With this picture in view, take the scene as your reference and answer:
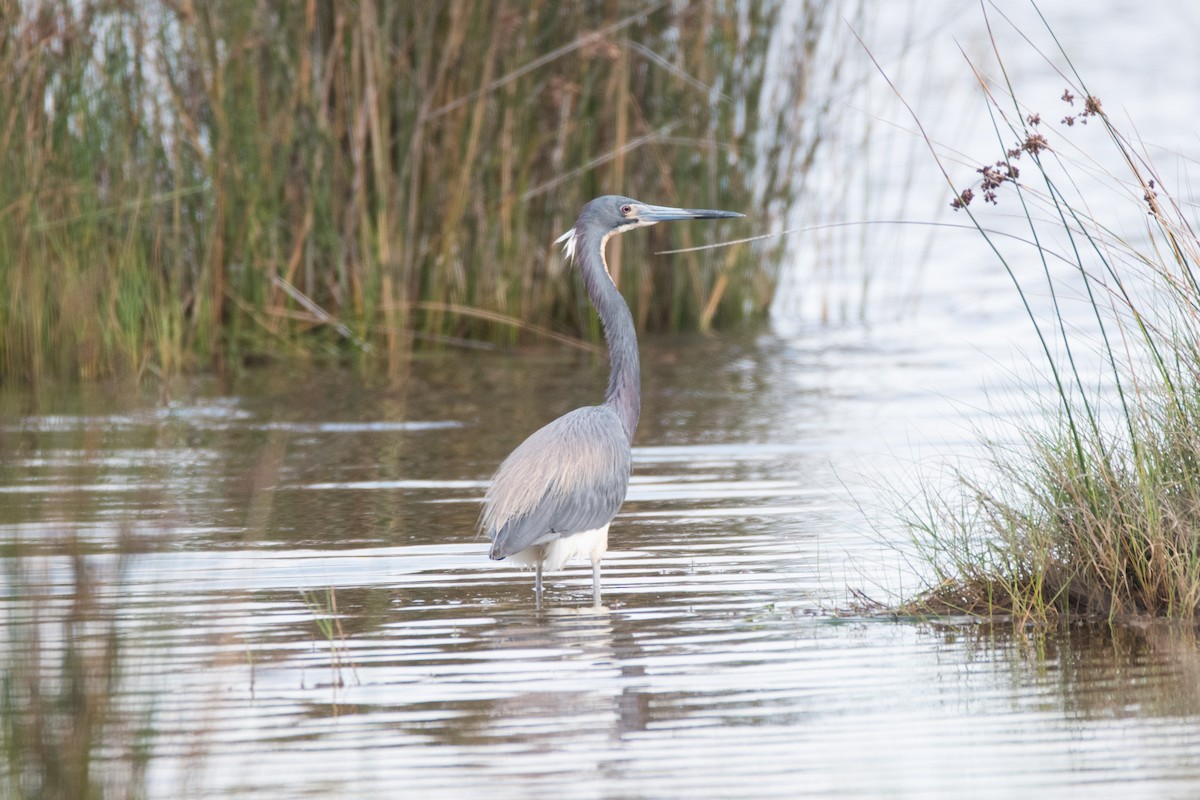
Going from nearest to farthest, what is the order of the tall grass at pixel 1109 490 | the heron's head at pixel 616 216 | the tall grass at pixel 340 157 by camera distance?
the tall grass at pixel 1109 490 → the heron's head at pixel 616 216 → the tall grass at pixel 340 157

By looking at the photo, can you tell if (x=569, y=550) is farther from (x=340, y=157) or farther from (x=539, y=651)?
(x=340, y=157)

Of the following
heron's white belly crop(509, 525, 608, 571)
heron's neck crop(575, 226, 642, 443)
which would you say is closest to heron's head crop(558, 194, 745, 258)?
heron's neck crop(575, 226, 642, 443)

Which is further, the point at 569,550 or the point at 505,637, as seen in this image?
the point at 569,550

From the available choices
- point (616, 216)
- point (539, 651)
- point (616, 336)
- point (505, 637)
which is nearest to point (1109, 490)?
point (539, 651)

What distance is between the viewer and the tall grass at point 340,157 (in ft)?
33.9

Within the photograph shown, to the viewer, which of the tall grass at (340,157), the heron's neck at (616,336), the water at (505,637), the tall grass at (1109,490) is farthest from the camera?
the tall grass at (340,157)

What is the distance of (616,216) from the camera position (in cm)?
717

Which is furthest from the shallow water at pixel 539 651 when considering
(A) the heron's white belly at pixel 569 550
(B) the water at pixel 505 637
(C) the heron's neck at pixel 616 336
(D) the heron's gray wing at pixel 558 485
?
(C) the heron's neck at pixel 616 336

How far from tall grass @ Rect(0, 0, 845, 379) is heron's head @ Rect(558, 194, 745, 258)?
130 inches

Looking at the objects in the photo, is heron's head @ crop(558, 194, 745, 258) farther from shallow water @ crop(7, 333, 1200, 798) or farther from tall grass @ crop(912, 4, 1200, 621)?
tall grass @ crop(912, 4, 1200, 621)

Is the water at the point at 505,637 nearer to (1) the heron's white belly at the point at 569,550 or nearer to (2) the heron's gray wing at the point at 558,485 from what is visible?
(1) the heron's white belly at the point at 569,550

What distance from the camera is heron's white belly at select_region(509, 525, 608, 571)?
5988mm

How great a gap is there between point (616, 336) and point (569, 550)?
1221 millimetres

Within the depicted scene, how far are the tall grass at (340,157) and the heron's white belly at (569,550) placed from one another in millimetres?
4673
